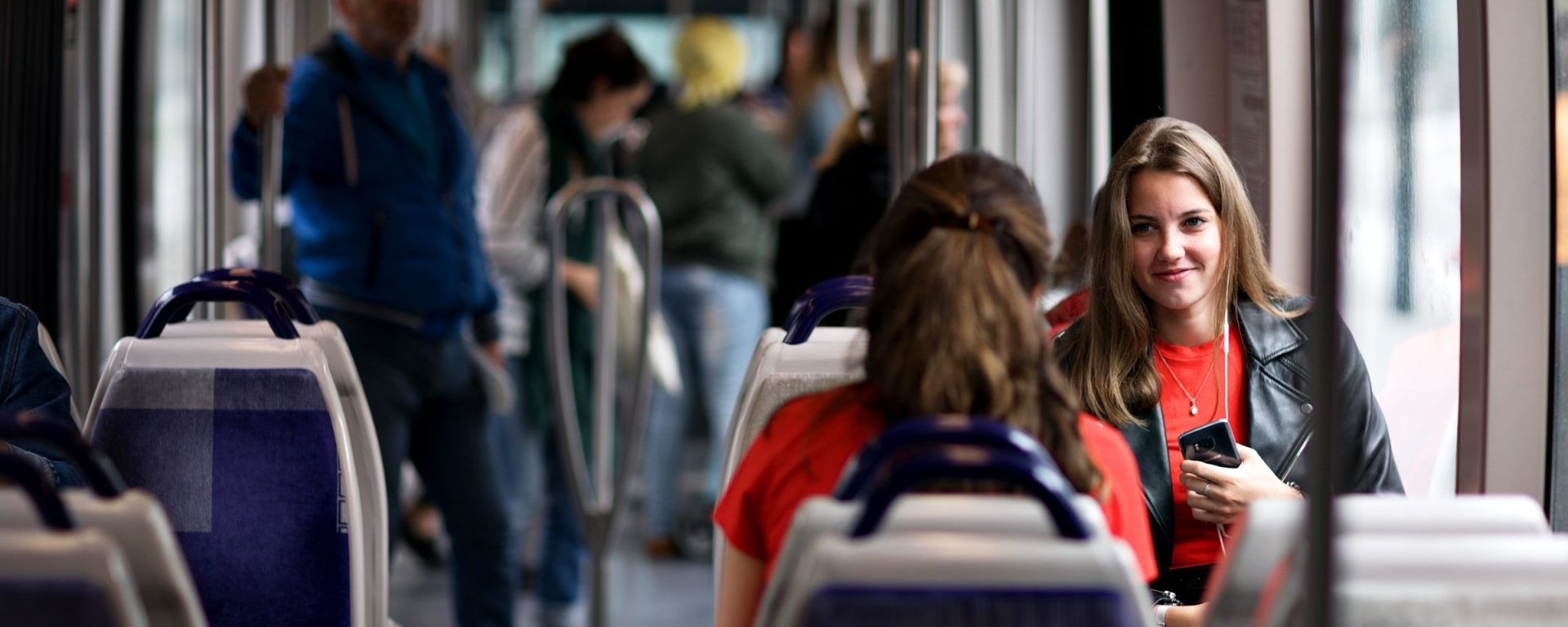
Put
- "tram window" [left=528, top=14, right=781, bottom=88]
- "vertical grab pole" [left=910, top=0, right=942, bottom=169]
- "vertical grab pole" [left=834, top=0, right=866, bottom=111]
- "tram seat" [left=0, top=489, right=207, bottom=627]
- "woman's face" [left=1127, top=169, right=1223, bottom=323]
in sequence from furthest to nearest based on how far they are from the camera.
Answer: "tram window" [left=528, top=14, right=781, bottom=88], "vertical grab pole" [left=834, top=0, right=866, bottom=111], "vertical grab pole" [left=910, top=0, right=942, bottom=169], "woman's face" [left=1127, top=169, right=1223, bottom=323], "tram seat" [left=0, top=489, right=207, bottom=627]

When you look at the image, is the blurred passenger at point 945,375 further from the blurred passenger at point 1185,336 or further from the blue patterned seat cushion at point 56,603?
the blue patterned seat cushion at point 56,603

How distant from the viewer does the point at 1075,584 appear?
45.5 inches

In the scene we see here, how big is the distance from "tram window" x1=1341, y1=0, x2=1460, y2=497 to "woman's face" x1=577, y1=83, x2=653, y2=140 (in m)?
2.23

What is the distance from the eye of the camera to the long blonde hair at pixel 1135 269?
1.94 metres

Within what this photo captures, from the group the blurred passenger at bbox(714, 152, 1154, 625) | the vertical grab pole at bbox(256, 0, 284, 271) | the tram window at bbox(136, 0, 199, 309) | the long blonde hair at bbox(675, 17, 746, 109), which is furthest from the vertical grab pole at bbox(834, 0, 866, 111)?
the blurred passenger at bbox(714, 152, 1154, 625)

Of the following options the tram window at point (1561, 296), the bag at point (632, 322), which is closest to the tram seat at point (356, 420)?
the tram window at point (1561, 296)

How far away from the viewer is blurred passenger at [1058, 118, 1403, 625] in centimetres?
194

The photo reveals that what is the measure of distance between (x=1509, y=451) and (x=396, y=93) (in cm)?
202

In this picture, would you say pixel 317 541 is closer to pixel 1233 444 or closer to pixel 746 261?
pixel 1233 444

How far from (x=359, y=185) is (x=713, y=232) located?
198 centimetres

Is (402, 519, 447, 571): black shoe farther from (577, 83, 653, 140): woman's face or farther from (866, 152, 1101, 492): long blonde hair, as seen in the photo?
(866, 152, 1101, 492): long blonde hair

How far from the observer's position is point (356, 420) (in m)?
2.08

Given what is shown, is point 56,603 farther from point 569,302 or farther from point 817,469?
point 569,302

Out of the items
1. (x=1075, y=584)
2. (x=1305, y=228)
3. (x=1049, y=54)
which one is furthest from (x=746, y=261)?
(x=1075, y=584)
